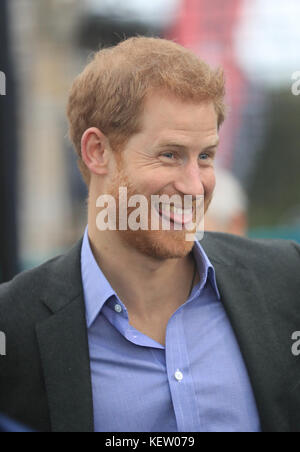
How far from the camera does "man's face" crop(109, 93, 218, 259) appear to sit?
6.08 ft

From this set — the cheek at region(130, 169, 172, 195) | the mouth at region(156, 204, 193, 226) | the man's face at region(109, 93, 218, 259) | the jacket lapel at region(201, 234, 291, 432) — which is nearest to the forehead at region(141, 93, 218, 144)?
the man's face at region(109, 93, 218, 259)

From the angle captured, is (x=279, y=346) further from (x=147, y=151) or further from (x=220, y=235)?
(x=147, y=151)

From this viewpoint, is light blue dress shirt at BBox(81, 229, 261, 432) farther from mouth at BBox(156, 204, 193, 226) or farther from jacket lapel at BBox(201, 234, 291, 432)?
mouth at BBox(156, 204, 193, 226)

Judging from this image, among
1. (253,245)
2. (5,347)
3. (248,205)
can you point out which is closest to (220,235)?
(253,245)

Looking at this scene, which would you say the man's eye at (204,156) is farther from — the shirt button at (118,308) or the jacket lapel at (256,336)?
the shirt button at (118,308)

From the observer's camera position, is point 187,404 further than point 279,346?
No

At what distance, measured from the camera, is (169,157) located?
74.3 inches

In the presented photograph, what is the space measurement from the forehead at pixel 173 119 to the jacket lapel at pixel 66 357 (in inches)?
23.1

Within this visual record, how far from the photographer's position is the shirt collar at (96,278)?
1951mm

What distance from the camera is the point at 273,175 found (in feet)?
18.6

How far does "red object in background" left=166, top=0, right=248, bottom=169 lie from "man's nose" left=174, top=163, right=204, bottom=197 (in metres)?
3.59

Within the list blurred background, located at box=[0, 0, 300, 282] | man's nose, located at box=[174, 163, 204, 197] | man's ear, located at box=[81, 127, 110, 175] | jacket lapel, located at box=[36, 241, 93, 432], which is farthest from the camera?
blurred background, located at box=[0, 0, 300, 282]

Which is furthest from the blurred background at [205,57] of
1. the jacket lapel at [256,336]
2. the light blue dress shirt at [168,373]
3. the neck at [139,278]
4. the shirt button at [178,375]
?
the shirt button at [178,375]

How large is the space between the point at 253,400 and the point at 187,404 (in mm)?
225
